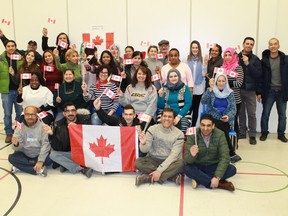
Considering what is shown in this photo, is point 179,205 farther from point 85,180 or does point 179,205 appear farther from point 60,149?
point 60,149

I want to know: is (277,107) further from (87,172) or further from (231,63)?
(87,172)

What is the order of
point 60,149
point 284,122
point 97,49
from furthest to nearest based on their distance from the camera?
1. point 97,49
2. point 284,122
3. point 60,149

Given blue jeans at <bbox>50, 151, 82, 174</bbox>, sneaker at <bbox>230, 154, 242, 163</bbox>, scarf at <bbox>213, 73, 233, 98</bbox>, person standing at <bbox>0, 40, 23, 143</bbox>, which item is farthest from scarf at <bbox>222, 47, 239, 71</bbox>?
person standing at <bbox>0, 40, 23, 143</bbox>

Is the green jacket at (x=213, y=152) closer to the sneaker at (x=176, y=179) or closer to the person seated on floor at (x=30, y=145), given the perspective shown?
the sneaker at (x=176, y=179)

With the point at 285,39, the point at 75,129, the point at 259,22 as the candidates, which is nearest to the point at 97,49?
the point at 75,129

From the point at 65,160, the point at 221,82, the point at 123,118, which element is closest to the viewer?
the point at 65,160

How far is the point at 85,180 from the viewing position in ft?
13.6

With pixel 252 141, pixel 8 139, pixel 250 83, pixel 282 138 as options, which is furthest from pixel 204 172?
pixel 8 139

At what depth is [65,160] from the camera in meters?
4.38

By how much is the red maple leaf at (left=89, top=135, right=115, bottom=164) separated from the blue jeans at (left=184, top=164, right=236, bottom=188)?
1.02m

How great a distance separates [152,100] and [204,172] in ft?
4.60

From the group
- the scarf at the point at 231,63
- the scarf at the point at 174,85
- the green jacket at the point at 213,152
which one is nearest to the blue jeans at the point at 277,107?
the scarf at the point at 231,63

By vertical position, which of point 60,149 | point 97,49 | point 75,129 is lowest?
point 60,149

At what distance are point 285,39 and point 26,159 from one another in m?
4.89
